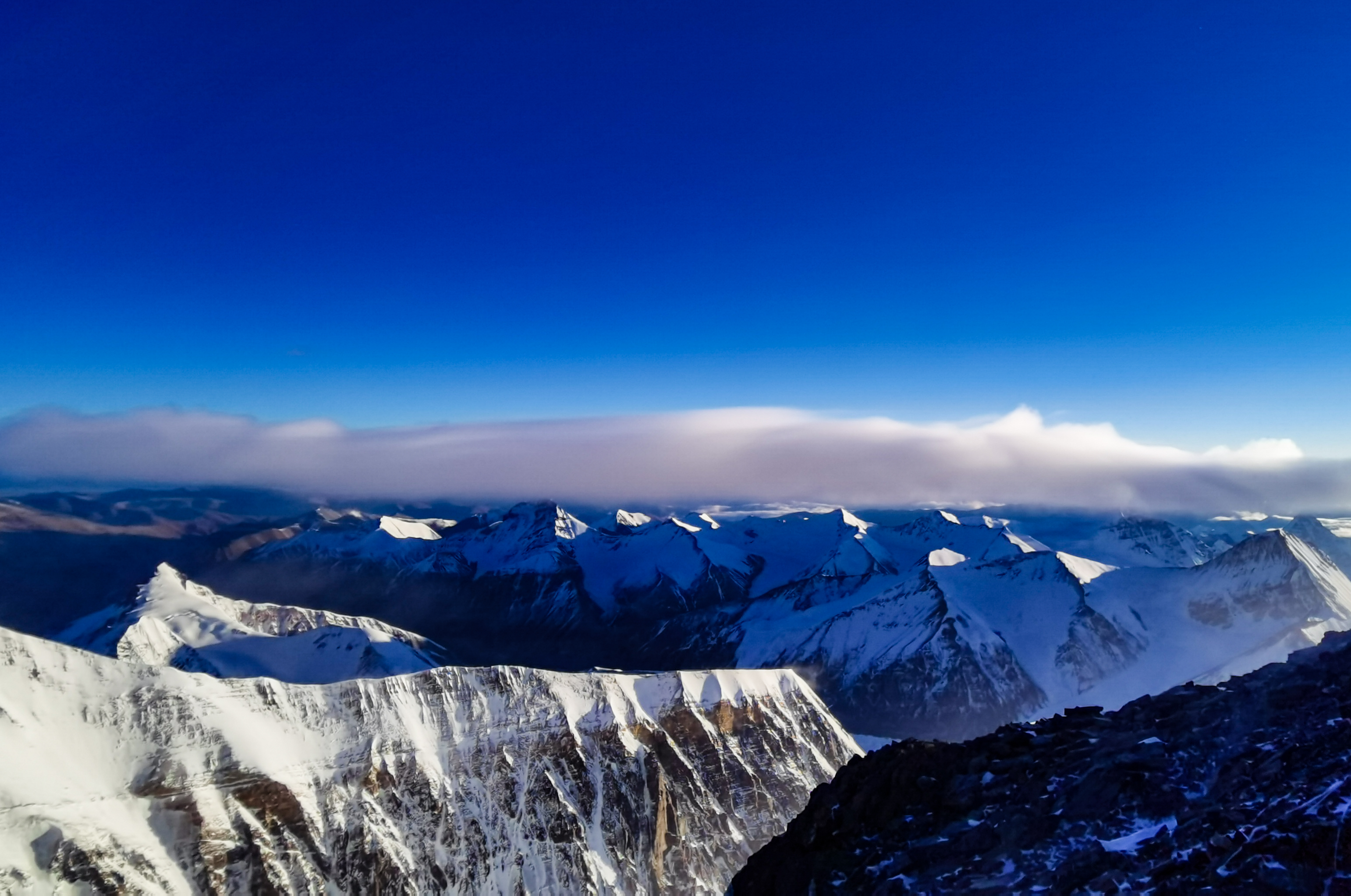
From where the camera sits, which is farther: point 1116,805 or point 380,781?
point 380,781

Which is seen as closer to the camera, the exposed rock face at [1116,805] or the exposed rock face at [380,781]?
the exposed rock face at [1116,805]

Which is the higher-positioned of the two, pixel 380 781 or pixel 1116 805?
pixel 1116 805

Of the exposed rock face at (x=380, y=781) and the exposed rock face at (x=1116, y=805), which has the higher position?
the exposed rock face at (x=1116, y=805)

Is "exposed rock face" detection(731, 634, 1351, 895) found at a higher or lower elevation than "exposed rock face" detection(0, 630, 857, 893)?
higher

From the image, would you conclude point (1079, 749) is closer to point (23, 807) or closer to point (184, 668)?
point (23, 807)

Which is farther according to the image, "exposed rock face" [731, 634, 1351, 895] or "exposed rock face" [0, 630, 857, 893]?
"exposed rock face" [0, 630, 857, 893]
